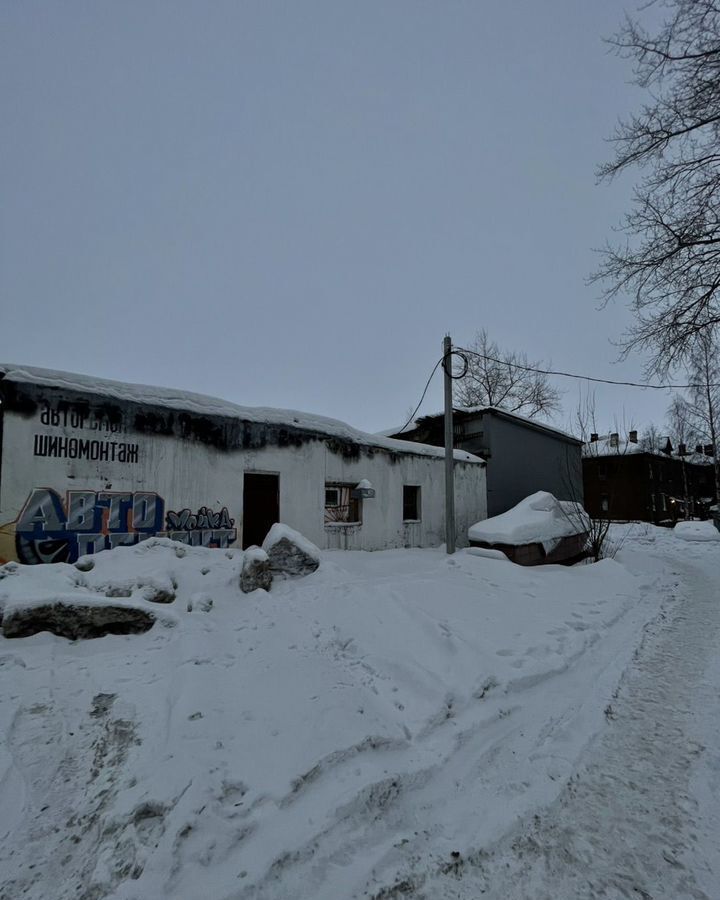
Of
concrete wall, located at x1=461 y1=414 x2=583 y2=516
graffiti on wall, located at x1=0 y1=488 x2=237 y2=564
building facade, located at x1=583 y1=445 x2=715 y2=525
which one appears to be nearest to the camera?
graffiti on wall, located at x1=0 y1=488 x2=237 y2=564

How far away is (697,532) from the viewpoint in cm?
1736

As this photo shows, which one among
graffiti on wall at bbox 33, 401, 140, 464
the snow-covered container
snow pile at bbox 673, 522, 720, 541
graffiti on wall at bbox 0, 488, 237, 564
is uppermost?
graffiti on wall at bbox 33, 401, 140, 464

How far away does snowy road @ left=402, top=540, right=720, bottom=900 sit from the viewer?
1971mm

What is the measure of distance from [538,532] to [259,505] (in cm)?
767

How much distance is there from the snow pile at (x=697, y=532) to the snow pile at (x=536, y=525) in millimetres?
8137

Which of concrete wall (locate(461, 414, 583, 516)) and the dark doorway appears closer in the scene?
the dark doorway

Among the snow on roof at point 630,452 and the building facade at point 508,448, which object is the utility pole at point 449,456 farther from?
the snow on roof at point 630,452

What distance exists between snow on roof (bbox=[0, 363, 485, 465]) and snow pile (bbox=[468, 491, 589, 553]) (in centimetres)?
369

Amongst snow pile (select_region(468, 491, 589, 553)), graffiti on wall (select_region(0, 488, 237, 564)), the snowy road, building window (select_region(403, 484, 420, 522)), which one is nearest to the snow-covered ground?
the snowy road

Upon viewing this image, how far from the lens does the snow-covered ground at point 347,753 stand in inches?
79.4

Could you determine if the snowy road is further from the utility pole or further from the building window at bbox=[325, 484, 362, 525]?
the building window at bbox=[325, 484, 362, 525]

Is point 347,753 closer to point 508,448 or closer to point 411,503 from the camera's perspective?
point 411,503

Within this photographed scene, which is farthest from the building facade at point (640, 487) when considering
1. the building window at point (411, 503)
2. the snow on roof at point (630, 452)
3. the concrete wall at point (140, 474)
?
the concrete wall at point (140, 474)

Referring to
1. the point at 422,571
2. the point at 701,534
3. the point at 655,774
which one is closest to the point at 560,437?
the point at 701,534
